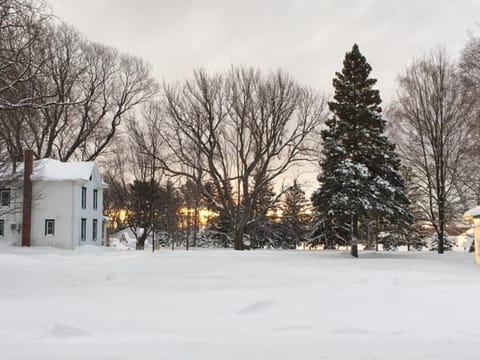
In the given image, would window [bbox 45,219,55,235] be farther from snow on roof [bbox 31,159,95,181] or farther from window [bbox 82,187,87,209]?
snow on roof [bbox 31,159,95,181]

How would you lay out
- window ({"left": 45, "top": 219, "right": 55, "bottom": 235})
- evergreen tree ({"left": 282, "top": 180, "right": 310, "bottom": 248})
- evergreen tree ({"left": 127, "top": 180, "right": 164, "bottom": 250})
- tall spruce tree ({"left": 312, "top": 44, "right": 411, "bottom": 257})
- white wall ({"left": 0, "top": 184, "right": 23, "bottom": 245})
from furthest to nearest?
1. evergreen tree ({"left": 282, "top": 180, "right": 310, "bottom": 248})
2. evergreen tree ({"left": 127, "top": 180, "right": 164, "bottom": 250})
3. window ({"left": 45, "top": 219, "right": 55, "bottom": 235})
4. white wall ({"left": 0, "top": 184, "right": 23, "bottom": 245})
5. tall spruce tree ({"left": 312, "top": 44, "right": 411, "bottom": 257})

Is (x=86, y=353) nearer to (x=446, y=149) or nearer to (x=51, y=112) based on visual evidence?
(x=446, y=149)

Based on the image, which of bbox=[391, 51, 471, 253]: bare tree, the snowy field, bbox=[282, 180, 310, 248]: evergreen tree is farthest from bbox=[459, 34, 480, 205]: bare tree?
bbox=[282, 180, 310, 248]: evergreen tree

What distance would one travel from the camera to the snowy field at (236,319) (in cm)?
571

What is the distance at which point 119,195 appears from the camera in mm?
52219

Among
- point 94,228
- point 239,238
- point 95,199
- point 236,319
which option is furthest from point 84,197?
point 236,319

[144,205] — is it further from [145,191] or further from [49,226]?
[49,226]

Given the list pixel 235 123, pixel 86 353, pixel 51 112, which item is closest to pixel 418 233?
pixel 235 123

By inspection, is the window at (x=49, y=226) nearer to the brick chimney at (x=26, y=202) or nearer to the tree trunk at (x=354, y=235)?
the brick chimney at (x=26, y=202)

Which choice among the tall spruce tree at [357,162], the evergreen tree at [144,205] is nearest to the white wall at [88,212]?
the evergreen tree at [144,205]

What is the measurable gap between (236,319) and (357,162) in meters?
21.1

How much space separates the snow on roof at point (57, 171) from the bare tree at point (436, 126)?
20857 millimetres

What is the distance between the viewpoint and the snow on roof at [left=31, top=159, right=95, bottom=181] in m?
33.9

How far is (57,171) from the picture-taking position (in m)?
34.6
